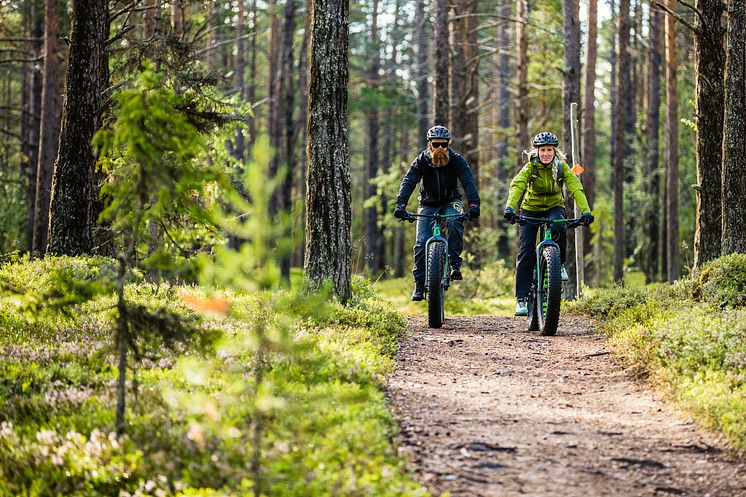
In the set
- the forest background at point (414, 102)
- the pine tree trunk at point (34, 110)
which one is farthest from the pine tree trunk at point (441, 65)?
the pine tree trunk at point (34, 110)

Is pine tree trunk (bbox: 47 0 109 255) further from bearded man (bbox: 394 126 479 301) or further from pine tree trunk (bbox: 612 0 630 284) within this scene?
pine tree trunk (bbox: 612 0 630 284)

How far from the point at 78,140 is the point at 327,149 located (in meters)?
5.62

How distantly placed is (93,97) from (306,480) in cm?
1145

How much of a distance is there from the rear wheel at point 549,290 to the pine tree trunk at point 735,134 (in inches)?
148

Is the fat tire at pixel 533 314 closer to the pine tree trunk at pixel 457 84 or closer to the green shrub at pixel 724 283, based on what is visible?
the green shrub at pixel 724 283

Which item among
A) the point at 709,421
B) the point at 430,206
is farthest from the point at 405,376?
the point at 430,206

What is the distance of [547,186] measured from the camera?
1125cm

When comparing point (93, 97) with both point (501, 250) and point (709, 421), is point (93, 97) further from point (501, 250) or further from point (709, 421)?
point (501, 250)

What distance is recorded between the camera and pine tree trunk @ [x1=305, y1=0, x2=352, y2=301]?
11.4m

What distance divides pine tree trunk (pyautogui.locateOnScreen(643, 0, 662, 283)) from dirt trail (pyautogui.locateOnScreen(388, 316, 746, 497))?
82.2 feet

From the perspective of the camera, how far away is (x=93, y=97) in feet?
49.0

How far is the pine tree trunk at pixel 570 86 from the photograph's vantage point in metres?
19.2

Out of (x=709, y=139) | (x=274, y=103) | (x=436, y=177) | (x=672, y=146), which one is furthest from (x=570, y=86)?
(x=274, y=103)

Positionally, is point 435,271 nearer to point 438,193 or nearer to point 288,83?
point 438,193
